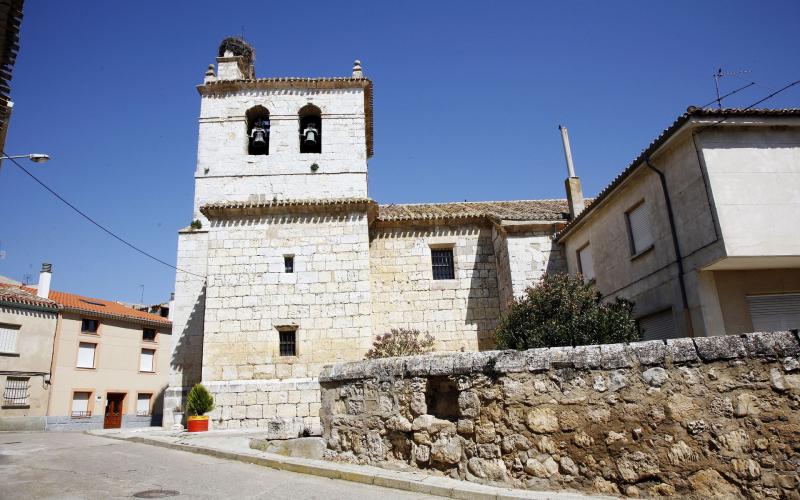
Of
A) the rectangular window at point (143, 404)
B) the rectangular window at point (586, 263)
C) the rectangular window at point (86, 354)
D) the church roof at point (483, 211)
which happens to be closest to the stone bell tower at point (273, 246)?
the church roof at point (483, 211)

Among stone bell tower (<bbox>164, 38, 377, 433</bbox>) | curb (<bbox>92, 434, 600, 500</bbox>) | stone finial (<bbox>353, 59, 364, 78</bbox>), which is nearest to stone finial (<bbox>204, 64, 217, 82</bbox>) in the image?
stone bell tower (<bbox>164, 38, 377, 433</bbox>)

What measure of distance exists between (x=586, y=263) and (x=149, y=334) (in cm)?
2690

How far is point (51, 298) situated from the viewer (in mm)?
27672

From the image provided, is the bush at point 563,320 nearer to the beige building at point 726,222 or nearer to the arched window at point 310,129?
the beige building at point 726,222

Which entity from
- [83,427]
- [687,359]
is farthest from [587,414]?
[83,427]

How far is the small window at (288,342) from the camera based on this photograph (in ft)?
44.7

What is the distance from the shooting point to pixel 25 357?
942 inches

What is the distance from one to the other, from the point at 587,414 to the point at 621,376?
522 mm

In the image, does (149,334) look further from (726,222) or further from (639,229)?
(726,222)

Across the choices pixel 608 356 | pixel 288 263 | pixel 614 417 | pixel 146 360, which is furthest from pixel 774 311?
pixel 146 360

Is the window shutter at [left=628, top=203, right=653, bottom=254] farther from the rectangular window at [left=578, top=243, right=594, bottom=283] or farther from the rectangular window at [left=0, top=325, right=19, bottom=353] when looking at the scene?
the rectangular window at [left=0, top=325, right=19, bottom=353]

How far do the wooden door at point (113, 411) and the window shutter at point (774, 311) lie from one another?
96.2 feet

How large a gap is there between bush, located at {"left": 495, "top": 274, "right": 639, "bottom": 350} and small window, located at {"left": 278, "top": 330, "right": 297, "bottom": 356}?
6362 mm

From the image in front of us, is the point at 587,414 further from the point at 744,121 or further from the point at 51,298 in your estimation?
the point at 51,298
